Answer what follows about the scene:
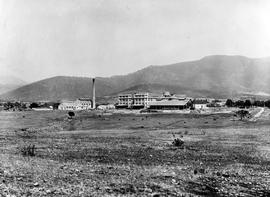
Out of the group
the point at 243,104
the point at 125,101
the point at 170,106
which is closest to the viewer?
the point at 170,106

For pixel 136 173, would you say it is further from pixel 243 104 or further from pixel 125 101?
pixel 125 101

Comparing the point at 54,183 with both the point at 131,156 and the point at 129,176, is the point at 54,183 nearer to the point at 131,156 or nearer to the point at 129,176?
the point at 129,176

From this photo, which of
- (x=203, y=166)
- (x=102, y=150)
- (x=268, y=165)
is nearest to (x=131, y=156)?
(x=102, y=150)

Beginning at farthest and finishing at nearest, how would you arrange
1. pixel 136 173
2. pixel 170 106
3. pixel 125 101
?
pixel 125 101 → pixel 170 106 → pixel 136 173

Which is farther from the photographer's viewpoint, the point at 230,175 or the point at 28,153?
the point at 28,153

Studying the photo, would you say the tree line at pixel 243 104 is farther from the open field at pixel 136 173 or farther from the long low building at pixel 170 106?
the open field at pixel 136 173

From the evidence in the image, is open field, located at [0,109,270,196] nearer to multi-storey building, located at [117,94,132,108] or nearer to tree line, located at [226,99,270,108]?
tree line, located at [226,99,270,108]

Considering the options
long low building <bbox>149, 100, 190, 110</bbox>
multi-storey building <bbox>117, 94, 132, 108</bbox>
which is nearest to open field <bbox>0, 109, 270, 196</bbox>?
long low building <bbox>149, 100, 190, 110</bbox>

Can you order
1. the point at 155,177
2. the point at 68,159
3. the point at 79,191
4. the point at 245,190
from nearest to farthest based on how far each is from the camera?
the point at 79,191, the point at 245,190, the point at 155,177, the point at 68,159

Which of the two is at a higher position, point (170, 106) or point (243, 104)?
point (243, 104)

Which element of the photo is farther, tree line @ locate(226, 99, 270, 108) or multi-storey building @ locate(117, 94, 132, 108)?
multi-storey building @ locate(117, 94, 132, 108)

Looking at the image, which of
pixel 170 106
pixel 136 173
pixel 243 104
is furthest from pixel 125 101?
pixel 136 173
